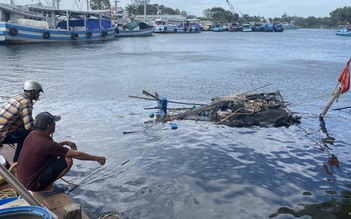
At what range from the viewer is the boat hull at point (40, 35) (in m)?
49.6

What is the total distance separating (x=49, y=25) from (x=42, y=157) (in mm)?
62402

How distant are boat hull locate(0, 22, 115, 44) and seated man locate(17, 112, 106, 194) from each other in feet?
160

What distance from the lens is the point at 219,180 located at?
9.20 m

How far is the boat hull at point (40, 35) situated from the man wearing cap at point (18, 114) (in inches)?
1869

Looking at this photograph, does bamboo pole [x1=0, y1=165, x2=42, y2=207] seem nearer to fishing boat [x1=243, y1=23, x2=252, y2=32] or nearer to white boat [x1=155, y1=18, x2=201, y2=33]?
white boat [x1=155, y1=18, x2=201, y2=33]

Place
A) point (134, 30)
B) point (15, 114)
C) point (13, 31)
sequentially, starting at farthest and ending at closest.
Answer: point (134, 30) < point (13, 31) < point (15, 114)

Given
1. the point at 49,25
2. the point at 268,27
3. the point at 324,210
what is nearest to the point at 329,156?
the point at 324,210

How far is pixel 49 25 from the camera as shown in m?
62.5

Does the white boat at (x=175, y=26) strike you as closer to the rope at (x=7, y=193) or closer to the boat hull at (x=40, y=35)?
the boat hull at (x=40, y=35)

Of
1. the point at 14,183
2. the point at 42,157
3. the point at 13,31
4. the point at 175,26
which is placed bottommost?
the point at 42,157

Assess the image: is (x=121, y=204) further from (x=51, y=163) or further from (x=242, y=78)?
(x=242, y=78)

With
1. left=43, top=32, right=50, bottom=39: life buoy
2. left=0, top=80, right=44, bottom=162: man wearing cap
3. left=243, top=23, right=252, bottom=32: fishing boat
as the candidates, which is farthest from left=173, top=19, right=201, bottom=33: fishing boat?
left=0, top=80, right=44, bottom=162: man wearing cap

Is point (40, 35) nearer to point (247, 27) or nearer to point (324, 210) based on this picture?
point (324, 210)

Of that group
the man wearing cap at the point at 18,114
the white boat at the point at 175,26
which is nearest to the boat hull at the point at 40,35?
the white boat at the point at 175,26
